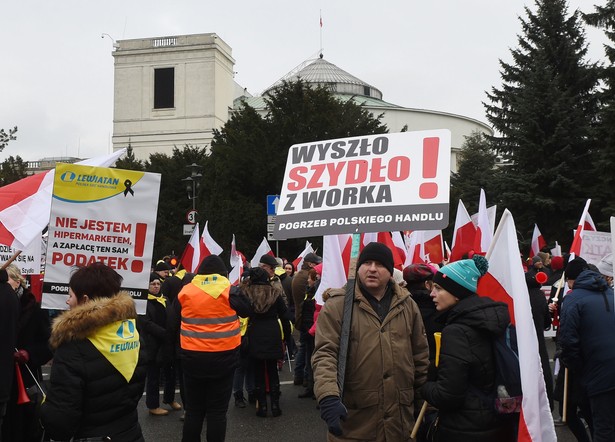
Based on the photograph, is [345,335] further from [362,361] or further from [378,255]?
[378,255]

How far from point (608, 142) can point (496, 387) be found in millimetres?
23190

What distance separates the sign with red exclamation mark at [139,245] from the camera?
6008 mm

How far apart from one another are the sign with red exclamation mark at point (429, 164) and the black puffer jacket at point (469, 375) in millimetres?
785

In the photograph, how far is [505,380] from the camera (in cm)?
405

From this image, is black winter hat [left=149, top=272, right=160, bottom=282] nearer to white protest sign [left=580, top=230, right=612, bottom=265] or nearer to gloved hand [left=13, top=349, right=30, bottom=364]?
gloved hand [left=13, top=349, right=30, bottom=364]

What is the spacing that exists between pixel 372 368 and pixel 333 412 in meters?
0.44

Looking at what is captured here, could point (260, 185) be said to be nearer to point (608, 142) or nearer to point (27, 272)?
point (608, 142)

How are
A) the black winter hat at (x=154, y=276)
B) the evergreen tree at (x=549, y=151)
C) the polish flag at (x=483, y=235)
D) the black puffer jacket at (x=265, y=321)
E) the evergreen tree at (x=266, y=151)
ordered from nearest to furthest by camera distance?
the black puffer jacket at (x=265, y=321), the black winter hat at (x=154, y=276), the polish flag at (x=483, y=235), the evergreen tree at (x=549, y=151), the evergreen tree at (x=266, y=151)

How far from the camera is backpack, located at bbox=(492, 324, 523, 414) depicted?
13.2 ft

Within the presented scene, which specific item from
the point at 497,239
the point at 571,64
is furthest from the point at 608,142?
the point at 497,239

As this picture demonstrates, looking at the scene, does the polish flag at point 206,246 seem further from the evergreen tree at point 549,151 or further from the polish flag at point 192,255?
the evergreen tree at point 549,151

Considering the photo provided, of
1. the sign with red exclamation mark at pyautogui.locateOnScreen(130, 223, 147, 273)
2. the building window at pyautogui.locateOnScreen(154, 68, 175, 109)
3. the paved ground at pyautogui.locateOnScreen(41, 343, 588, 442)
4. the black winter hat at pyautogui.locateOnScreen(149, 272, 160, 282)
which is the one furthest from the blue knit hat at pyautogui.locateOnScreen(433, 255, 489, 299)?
the building window at pyautogui.locateOnScreen(154, 68, 175, 109)

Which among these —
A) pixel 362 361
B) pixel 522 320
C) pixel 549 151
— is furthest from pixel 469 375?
pixel 549 151

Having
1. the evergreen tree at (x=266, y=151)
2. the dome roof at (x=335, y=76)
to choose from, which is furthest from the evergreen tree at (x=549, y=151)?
the dome roof at (x=335, y=76)
